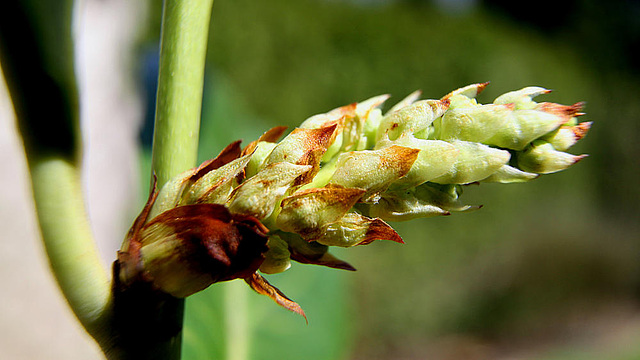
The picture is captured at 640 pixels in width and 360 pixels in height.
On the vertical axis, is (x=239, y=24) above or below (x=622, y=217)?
above

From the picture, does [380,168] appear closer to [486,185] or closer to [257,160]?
[257,160]

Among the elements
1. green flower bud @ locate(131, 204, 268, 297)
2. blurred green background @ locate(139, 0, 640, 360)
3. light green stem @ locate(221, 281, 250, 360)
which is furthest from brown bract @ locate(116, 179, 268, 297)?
blurred green background @ locate(139, 0, 640, 360)

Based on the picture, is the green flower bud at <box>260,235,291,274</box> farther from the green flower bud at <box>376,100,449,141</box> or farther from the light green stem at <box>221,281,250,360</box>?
the light green stem at <box>221,281,250,360</box>

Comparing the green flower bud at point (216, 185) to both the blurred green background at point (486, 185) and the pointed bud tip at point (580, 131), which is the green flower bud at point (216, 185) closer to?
the pointed bud tip at point (580, 131)

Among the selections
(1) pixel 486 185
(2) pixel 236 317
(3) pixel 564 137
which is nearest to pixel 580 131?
(3) pixel 564 137

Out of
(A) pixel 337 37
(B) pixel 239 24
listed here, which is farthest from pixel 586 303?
(B) pixel 239 24

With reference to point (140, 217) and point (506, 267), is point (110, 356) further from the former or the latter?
point (506, 267)
